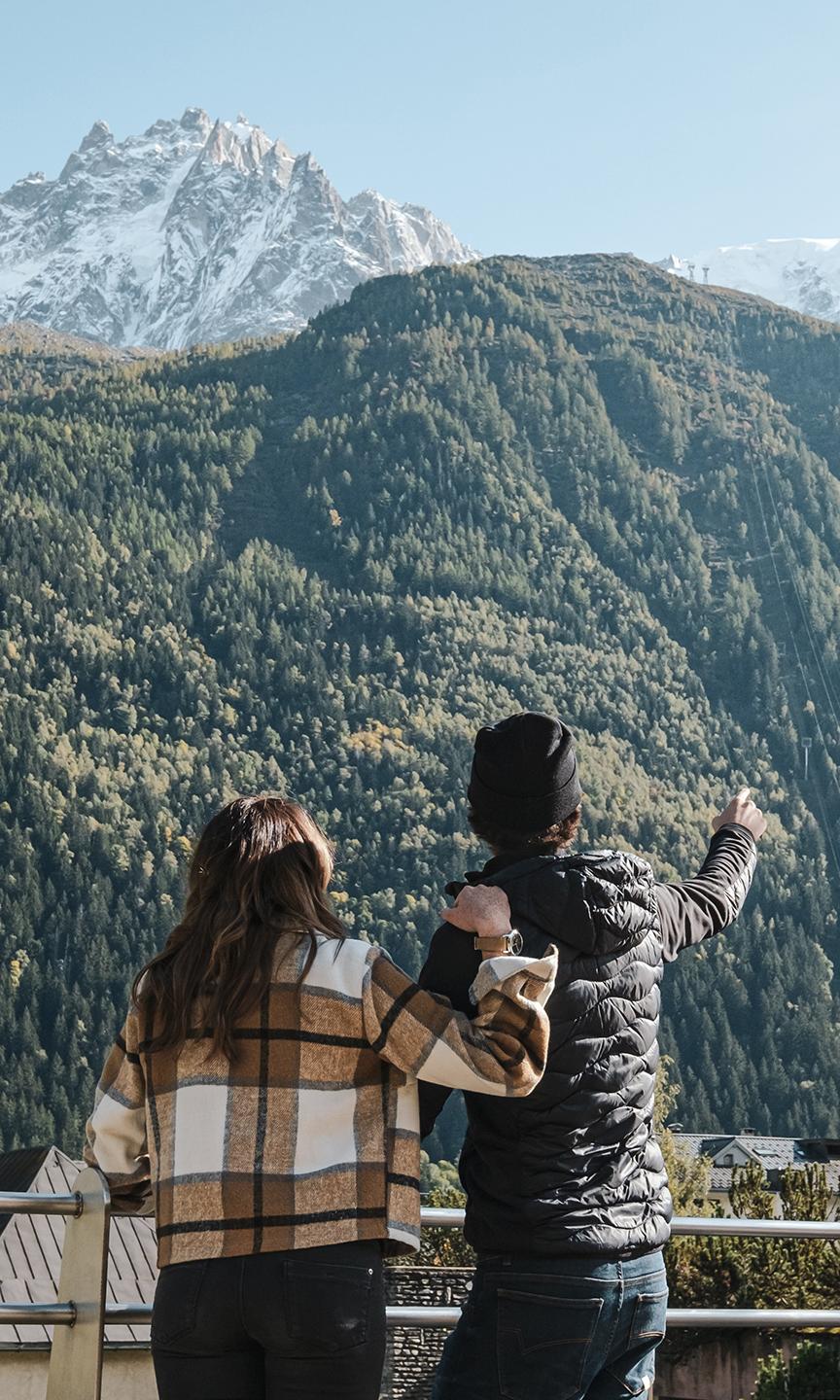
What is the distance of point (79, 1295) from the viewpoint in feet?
12.3

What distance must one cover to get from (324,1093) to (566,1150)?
45 centimetres

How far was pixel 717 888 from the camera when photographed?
3.96m

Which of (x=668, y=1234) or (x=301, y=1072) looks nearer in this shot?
(x=301, y=1072)

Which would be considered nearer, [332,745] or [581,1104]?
[581,1104]

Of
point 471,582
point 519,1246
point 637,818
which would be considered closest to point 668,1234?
point 519,1246

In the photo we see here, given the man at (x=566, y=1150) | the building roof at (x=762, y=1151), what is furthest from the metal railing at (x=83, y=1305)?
the building roof at (x=762, y=1151)

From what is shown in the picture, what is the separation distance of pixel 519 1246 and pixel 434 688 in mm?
176382

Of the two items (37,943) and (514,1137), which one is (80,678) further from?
(514,1137)

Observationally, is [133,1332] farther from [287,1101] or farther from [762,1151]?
[762,1151]

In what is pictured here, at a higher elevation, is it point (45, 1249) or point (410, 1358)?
point (410, 1358)

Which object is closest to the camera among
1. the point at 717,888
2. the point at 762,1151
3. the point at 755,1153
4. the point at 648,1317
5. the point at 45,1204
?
the point at 648,1317

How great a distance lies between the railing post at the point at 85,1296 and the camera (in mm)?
3564

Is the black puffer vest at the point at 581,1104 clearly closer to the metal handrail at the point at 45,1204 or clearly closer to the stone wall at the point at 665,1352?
the stone wall at the point at 665,1352

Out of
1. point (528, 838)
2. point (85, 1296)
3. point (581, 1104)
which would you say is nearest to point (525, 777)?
point (528, 838)
